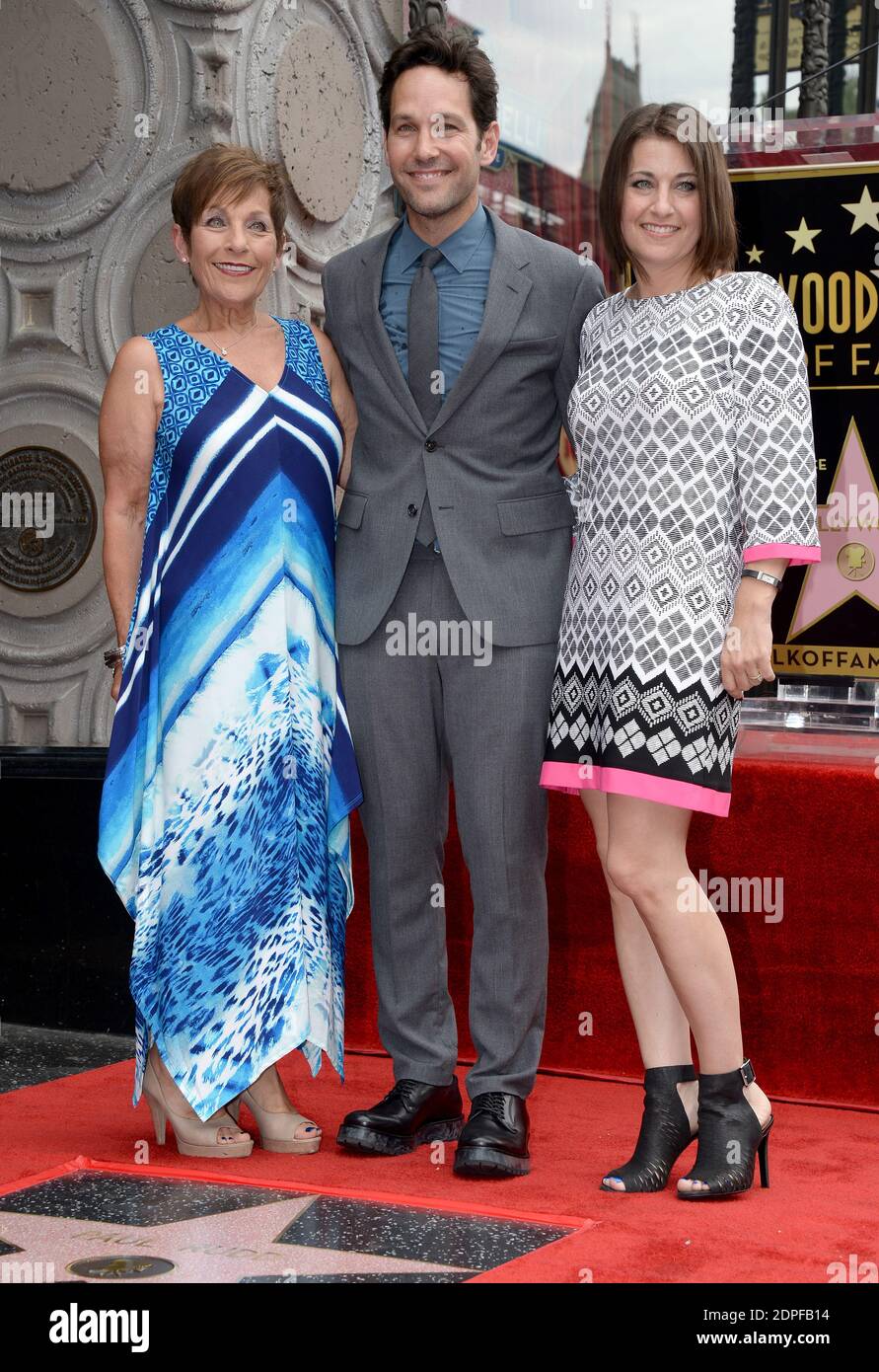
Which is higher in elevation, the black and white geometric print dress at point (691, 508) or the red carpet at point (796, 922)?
Result: the black and white geometric print dress at point (691, 508)

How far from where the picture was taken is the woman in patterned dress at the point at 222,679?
2.85 m

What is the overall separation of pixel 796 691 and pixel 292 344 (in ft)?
4.76

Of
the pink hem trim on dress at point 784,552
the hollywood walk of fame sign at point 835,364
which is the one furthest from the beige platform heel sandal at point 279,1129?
the hollywood walk of fame sign at point 835,364

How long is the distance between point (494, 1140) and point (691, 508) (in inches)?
43.6

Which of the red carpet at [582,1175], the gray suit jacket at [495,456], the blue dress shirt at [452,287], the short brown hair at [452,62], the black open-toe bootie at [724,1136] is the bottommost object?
the red carpet at [582,1175]

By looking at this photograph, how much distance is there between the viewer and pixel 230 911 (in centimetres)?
288

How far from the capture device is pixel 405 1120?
293 cm

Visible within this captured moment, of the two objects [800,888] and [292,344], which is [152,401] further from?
[800,888]

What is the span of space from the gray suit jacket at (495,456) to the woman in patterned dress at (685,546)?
8.4 inches

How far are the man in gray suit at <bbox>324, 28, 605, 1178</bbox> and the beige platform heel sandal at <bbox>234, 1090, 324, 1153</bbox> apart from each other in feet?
0.21

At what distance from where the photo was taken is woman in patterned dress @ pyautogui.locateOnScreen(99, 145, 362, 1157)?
2854mm

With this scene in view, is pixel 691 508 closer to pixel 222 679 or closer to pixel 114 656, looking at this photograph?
pixel 222 679

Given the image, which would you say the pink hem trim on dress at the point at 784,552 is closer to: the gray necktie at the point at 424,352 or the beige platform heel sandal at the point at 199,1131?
the gray necktie at the point at 424,352

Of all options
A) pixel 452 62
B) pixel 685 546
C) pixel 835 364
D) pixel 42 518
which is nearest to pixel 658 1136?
pixel 685 546
